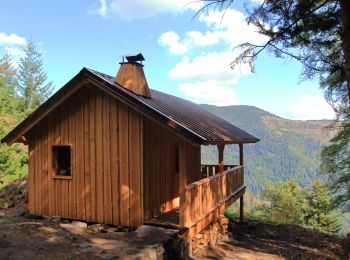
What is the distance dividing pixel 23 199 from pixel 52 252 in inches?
334

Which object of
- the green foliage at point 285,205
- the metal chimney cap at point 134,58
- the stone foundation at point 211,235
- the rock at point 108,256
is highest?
the metal chimney cap at point 134,58

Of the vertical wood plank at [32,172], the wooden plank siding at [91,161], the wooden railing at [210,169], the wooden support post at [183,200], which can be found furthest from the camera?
the wooden railing at [210,169]

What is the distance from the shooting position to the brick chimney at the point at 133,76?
1126 cm

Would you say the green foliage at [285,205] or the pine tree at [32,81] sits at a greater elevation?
the pine tree at [32,81]

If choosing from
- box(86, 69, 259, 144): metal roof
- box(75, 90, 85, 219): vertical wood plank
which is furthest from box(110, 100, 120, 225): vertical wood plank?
box(75, 90, 85, 219): vertical wood plank

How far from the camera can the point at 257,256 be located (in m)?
11.3

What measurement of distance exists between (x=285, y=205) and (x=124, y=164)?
39.9 meters

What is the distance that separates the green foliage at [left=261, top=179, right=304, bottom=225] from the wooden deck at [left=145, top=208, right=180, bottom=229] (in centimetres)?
2965

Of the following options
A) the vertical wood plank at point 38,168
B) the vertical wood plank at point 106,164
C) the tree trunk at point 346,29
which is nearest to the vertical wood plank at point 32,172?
the vertical wood plank at point 38,168

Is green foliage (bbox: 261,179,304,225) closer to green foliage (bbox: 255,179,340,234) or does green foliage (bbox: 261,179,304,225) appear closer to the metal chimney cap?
green foliage (bbox: 255,179,340,234)

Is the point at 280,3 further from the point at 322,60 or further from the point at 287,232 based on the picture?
the point at 287,232

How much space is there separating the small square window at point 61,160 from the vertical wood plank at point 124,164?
6.78 ft

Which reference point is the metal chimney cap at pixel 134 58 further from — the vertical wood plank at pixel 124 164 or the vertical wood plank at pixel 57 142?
the vertical wood plank at pixel 57 142

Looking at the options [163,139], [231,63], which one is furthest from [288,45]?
[163,139]
